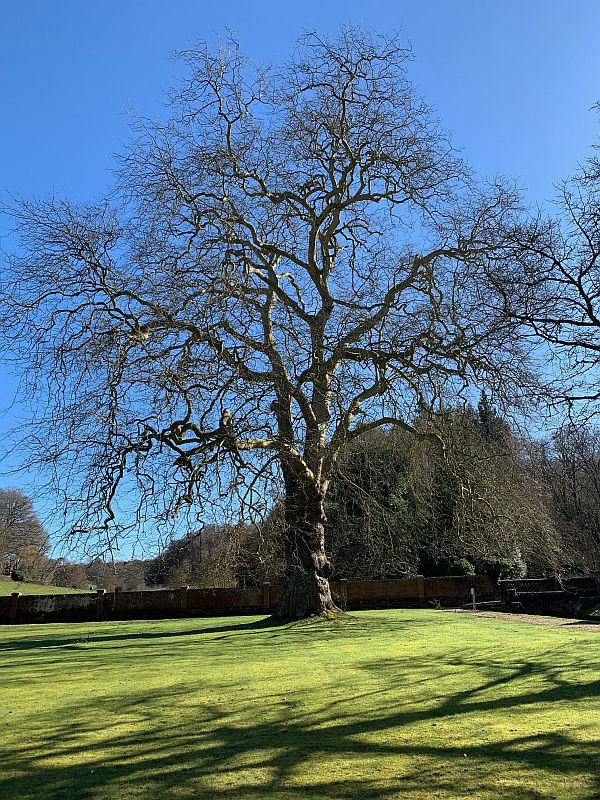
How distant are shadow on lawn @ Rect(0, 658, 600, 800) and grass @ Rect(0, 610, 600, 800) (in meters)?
0.02

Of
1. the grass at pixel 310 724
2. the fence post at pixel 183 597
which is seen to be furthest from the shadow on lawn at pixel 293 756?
the fence post at pixel 183 597

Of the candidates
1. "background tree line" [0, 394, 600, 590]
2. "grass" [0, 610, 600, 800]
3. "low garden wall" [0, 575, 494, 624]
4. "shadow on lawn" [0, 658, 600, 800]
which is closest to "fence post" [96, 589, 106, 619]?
"low garden wall" [0, 575, 494, 624]

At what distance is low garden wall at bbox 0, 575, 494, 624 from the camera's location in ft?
82.5

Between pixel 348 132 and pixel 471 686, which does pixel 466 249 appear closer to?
pixel 348 132

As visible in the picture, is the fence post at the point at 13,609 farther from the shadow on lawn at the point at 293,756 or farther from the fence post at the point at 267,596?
the shadow on lawn at the point at 293,756

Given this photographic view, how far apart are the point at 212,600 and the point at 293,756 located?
22.2 metres

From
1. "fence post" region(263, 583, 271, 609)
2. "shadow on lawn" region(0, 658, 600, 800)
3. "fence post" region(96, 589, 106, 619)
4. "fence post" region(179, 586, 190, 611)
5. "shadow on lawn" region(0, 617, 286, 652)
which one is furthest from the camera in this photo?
"fence post" region(96, 589, 106, 619)

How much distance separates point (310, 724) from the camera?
554cm

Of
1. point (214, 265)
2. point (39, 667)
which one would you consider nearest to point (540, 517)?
point (214, 265)

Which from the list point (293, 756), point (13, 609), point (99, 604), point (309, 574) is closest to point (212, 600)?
point (99, 604)

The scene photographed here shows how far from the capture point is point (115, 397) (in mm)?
10062

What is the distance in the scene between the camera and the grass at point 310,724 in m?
3.96

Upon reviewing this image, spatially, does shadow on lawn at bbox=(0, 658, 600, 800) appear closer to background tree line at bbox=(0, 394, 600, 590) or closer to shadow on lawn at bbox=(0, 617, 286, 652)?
background tree line at bbox=(0, 394, 600, 590)

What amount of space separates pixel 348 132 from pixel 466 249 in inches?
187
